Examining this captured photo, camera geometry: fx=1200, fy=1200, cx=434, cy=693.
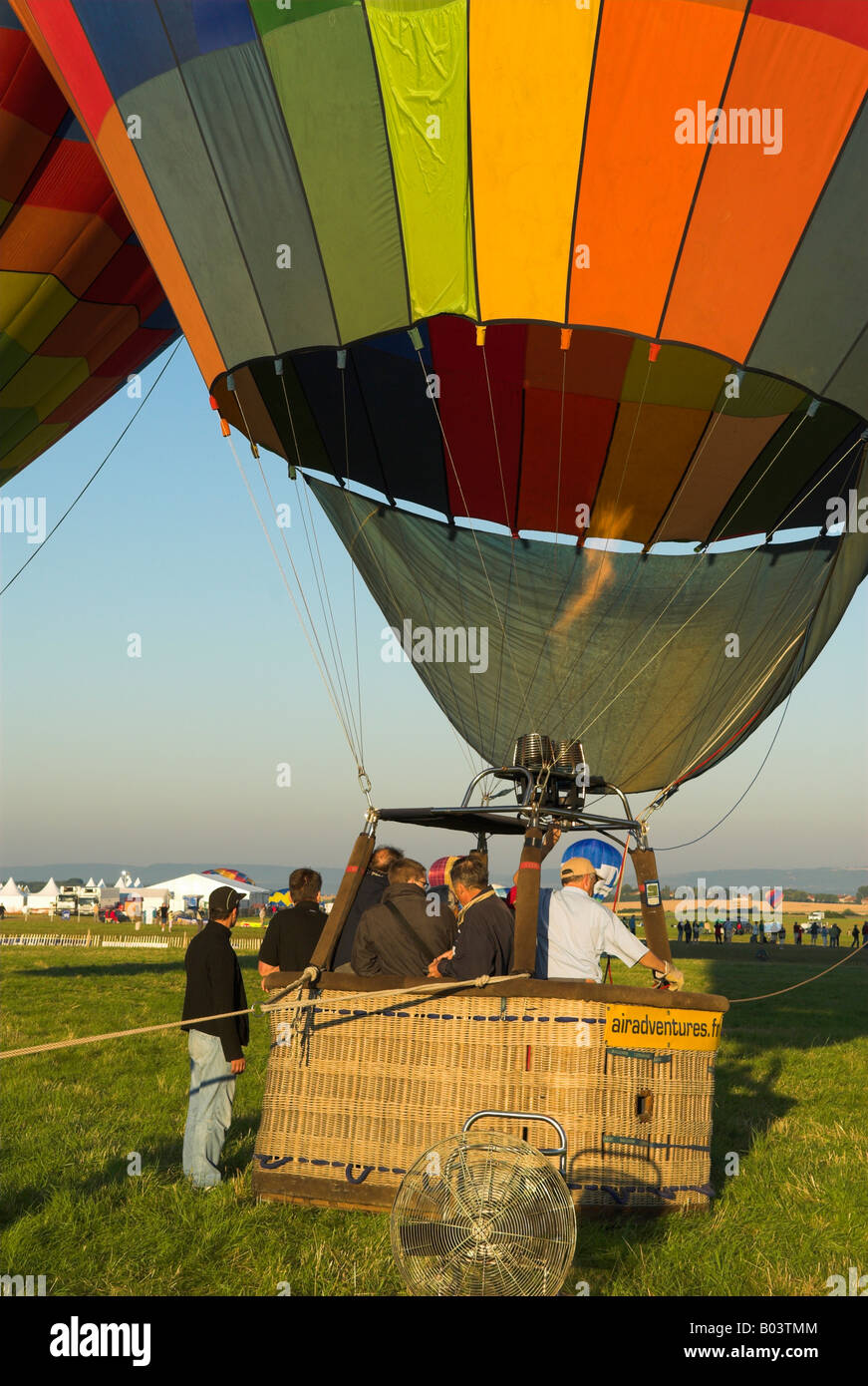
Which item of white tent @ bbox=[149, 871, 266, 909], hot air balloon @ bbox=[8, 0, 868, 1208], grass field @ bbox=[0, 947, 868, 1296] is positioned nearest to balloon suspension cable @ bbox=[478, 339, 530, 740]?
hot air balloon @ bbox=[8, 0, 868, 1208]

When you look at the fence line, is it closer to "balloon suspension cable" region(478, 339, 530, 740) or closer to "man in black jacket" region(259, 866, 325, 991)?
"balloon suspension cable" region(478, 339, 530, 740)

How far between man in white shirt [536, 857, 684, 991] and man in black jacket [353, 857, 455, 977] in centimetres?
52

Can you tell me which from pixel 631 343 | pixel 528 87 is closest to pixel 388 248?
pixel 528 87

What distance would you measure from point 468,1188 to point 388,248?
5.40 metres

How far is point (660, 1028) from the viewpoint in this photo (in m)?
5.24

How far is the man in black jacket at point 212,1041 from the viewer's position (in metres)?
5.96

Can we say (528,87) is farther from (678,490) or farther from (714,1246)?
(714,1246)

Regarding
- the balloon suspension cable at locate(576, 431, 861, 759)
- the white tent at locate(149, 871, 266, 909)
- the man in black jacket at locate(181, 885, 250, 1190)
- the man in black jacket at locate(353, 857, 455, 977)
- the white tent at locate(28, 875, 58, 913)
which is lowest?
the white tent at locate(28, 875, 58, 913)

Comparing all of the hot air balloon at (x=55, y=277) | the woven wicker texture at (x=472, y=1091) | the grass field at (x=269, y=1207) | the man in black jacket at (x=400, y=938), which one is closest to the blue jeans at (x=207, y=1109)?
Answer: the grass field at (x=269, y=1207)

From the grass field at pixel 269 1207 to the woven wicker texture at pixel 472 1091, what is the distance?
0.21 meters

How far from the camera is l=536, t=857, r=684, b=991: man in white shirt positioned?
5625mm

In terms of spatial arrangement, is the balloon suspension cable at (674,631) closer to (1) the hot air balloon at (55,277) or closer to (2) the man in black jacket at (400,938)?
(2) the man in black jacket at (400,938)

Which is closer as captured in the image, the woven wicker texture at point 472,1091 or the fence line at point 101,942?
the woven wicker texture at point 472,1091

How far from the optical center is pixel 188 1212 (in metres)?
5.30
